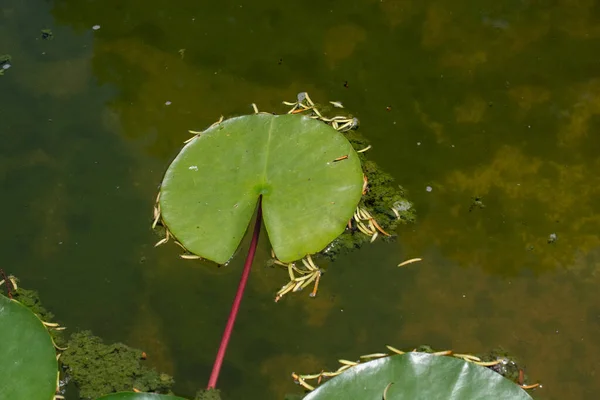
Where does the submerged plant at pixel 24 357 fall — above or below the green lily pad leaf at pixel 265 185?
below

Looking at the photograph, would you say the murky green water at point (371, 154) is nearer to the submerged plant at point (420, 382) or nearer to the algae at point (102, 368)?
the algae at point (102, 368)

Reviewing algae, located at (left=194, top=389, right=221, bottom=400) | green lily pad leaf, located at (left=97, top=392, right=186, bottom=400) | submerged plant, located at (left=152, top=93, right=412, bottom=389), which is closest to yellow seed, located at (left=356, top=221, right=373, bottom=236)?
submerged plant, located at (left=152, top=93, right=412, bottom=389)

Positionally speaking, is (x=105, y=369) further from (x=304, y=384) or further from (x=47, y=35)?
(x=47, y=35)

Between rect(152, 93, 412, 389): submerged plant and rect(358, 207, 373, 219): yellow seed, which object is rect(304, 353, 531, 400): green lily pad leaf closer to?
rect(152, 93, 412, 389): submerged plant

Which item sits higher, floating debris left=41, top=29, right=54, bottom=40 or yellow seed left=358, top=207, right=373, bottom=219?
floating debris left=41, top=29, right=54, bottom=40

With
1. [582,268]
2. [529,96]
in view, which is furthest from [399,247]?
[529,96]

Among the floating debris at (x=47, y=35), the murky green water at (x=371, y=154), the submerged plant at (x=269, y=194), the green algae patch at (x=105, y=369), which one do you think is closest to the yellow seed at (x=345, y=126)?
the murky green water at (x=371, y=154)

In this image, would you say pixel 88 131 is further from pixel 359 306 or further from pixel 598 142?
pixel 598 142
